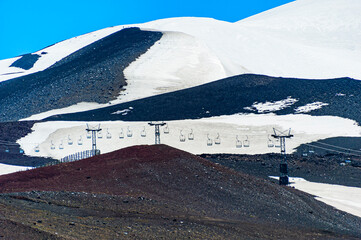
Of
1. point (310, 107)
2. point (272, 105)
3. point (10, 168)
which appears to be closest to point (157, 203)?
point (10, 168)

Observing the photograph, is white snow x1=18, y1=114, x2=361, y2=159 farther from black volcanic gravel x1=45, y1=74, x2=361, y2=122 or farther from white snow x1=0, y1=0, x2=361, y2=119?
white snow x1=0, y1=0, x2=361, y2=119

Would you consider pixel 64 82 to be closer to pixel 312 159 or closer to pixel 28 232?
pixel 312 159

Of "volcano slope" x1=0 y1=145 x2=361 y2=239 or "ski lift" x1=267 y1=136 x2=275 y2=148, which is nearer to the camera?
"volcano slope" x1=0 y1=145 x2=361 y2=239

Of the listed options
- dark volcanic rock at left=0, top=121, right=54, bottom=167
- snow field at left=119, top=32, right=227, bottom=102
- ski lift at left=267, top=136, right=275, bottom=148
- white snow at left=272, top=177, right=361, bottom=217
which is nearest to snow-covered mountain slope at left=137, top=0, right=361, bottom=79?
snow field at left=119, top=32, right=227, bottom=102

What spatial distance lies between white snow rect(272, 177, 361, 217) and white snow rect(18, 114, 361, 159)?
18.7 meters

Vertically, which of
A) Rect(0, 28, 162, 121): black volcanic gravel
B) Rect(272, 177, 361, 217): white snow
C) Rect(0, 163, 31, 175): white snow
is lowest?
Rect(272, 177, 361, 217): white snow

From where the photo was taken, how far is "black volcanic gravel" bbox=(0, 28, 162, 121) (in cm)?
12262

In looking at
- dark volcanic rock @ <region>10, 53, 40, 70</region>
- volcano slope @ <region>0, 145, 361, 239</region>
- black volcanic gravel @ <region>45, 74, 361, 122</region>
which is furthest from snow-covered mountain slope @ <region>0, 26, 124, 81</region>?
volcano slope @ <region>0, 145, 361, 239</region>

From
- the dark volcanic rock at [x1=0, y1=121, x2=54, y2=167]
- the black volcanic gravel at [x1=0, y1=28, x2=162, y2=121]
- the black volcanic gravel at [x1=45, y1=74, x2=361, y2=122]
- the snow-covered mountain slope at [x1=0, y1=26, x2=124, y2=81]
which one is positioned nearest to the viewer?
the dark volcanic rock at [x1=0, y1=121, x2=54, y2=167]

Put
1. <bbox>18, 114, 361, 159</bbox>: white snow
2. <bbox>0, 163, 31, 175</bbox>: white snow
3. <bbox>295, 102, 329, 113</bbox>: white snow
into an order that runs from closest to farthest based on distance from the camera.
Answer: <bbox>0, 163, 31, 175</bbox>: white snow, <bbox>18, 114, 361, 159</bbox>: white snow, <bbox>295, 102, 329, 113</bbox>: white snow

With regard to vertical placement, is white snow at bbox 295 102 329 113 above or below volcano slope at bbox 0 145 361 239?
above

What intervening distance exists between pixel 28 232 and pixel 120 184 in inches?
581

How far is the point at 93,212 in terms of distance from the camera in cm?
2922

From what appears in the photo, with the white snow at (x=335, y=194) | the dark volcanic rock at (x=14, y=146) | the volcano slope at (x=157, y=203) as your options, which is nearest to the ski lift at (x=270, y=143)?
the white snow at (x=335, y=194)
